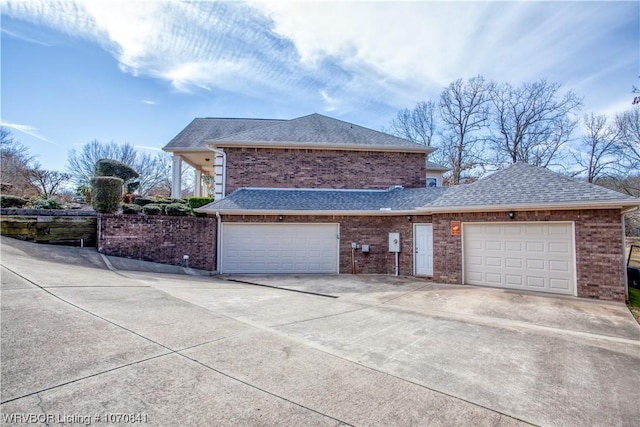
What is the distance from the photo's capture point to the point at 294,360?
3.89 m

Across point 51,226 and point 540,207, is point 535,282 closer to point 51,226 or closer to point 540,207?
point 540,207

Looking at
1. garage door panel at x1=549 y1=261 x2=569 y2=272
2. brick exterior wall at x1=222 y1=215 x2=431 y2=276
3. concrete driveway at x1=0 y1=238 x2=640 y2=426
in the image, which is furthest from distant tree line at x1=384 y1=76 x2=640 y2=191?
concrete driveway at x1=0 y1=238 x2=640 y2=426

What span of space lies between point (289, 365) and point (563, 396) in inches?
123

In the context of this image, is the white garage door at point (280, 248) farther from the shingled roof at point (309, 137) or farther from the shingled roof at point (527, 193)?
the shingled roof at point (527, 193)

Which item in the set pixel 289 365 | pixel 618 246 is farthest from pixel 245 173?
pixel 618 246

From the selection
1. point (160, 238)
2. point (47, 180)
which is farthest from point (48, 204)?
point (47, 180)

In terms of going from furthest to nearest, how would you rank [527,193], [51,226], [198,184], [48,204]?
[198,184], [48,204], [51,226], [527,193]

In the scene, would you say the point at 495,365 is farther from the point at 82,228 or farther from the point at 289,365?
the point at 82,228

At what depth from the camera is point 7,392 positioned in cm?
265

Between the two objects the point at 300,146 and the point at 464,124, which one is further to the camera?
the point at 464,124

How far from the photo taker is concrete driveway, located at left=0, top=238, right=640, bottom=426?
274cm

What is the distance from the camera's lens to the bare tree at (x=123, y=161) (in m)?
28.3

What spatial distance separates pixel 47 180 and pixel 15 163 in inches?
131

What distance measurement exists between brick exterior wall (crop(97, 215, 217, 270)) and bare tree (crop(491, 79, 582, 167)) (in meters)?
24.9
